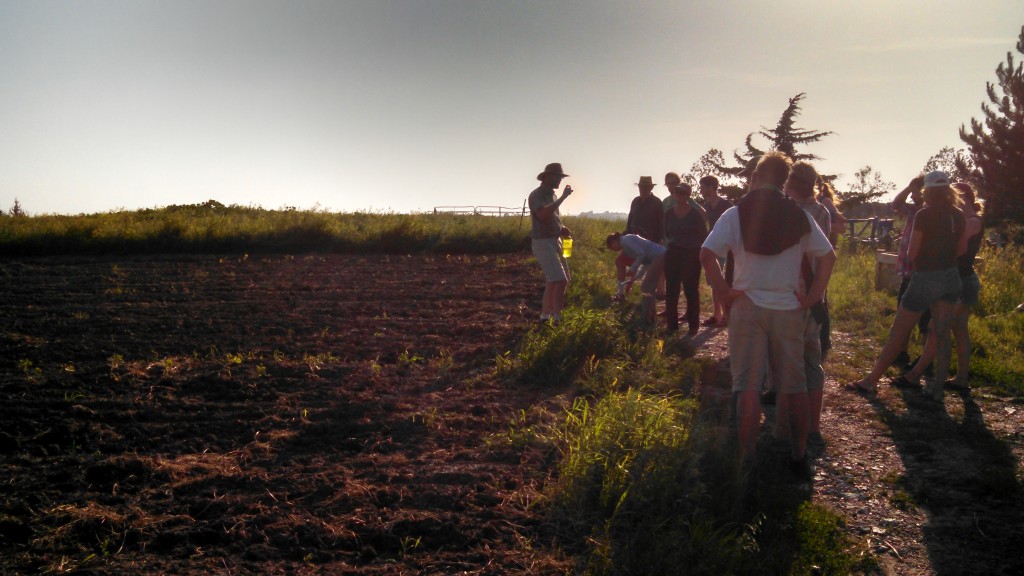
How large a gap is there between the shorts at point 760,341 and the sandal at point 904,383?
280 cm

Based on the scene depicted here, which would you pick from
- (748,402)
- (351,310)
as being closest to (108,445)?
(748,402)

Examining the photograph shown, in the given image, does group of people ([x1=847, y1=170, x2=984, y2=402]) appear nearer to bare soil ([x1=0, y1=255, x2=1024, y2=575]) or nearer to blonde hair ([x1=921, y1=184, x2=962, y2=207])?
blonde hair ([x1=921, y1=184, x2=962, y2=207])

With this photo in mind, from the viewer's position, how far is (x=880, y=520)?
4152 mm

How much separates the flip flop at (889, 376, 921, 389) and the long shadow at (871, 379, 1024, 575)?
47cm

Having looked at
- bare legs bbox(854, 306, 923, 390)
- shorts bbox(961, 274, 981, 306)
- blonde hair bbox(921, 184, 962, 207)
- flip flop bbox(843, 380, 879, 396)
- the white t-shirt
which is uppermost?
blonde hair bbox(921, 184, 962, 207)

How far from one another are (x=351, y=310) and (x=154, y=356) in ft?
10.5

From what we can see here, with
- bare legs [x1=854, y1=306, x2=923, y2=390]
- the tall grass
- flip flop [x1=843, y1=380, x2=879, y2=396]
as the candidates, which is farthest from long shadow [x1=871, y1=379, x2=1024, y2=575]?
the tall grass

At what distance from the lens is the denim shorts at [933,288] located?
6227 millimetres

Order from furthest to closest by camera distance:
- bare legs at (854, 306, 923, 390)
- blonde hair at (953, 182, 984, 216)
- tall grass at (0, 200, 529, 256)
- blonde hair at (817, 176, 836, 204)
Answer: tall grass at (0, 200, 529, 256), blonde hair at (817, 176, 836, 204), blonde hair at (953, 182, 984, 216), bare legs at (854, 306, 923, 390)

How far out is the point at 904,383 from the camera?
6844 millimetres

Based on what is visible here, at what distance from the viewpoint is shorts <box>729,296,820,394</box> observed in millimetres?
4500

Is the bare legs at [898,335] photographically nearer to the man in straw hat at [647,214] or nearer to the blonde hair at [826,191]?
the blonde hair at [826,191]

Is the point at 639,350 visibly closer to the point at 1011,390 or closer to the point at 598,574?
the point at 1011,390

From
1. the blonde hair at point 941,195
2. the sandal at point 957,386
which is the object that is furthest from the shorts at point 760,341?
the sandal at point 957,386
